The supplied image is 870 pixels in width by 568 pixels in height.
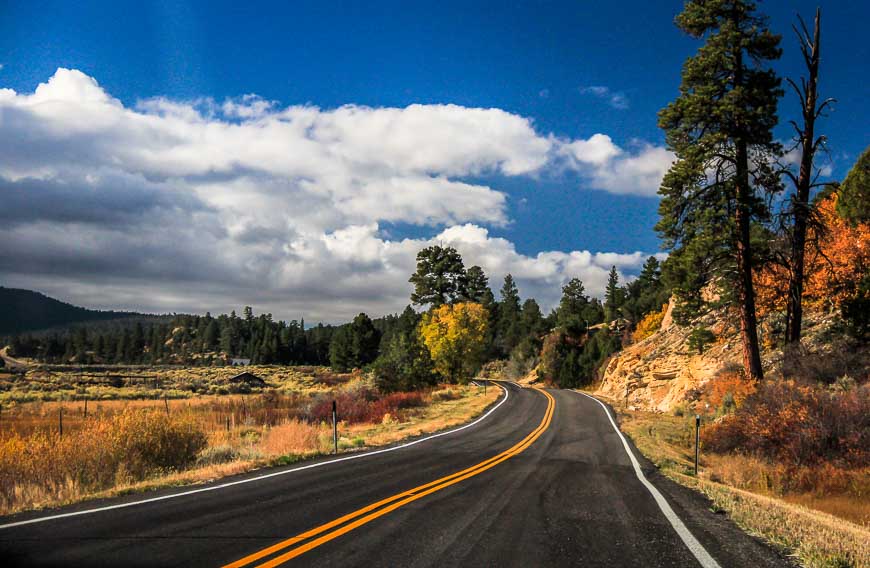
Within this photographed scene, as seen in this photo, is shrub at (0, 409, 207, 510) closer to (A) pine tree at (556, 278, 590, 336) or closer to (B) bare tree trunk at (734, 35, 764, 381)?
(B) bare tree trunk at (734, 35, 764, 381)

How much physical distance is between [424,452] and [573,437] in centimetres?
808

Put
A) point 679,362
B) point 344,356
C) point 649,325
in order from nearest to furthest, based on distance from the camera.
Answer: point 679,362 → point 649,325 → point 344,356

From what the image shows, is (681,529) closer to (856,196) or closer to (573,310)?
(856,196)

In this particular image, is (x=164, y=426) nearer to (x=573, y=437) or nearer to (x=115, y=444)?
(x=115, y=444)

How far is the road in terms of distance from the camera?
5.61 m

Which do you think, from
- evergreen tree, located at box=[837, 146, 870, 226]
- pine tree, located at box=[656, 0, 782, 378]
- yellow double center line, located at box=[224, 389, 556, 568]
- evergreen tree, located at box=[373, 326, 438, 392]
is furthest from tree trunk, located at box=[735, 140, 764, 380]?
evergreen tree, located at box=[373, 326, 438, 392]

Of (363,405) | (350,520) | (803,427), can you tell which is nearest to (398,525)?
(350,520)

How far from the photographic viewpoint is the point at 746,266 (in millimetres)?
21281

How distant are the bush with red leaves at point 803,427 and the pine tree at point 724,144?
4.20 meters

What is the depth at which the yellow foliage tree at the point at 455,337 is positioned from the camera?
166ft

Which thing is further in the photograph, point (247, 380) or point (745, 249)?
point (247, 380)

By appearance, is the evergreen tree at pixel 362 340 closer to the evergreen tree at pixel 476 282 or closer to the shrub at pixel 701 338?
the evergreen tree at pixel 476 282

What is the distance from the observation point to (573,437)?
66.7 ft

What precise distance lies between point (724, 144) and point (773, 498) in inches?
564
